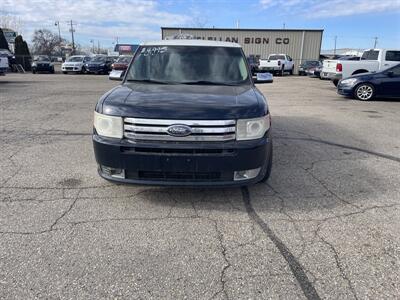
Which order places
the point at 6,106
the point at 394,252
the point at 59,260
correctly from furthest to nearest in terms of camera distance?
the point at 6,106 < the point at 394,252 < the point at 59,260

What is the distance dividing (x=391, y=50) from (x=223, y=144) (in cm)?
1661

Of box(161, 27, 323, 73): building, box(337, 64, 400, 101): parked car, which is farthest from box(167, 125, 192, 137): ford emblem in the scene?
box(161, 27, 323, 73): building

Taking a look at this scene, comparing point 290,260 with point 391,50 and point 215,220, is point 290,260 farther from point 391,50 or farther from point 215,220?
point 391,50

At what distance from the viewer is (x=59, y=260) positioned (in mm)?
2830

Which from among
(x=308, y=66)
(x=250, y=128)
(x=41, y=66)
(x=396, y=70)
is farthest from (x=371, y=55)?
(x=41, y=66)

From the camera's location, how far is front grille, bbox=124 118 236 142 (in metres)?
3.38

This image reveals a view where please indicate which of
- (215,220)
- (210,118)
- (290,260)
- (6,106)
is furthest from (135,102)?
(6,106)

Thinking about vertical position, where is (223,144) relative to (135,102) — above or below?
below

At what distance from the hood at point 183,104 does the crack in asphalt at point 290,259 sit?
3.44 feet

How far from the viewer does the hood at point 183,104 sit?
3.41 metres

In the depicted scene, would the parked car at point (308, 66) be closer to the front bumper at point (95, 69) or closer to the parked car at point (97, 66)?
the parked car at point (97, 66)

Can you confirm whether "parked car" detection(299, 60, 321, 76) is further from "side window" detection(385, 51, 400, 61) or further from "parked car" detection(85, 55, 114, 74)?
"parked car" detection(85, 55, 114, 74)

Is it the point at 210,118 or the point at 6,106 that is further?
the point at 6,106

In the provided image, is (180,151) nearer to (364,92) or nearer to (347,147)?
(347,147)
